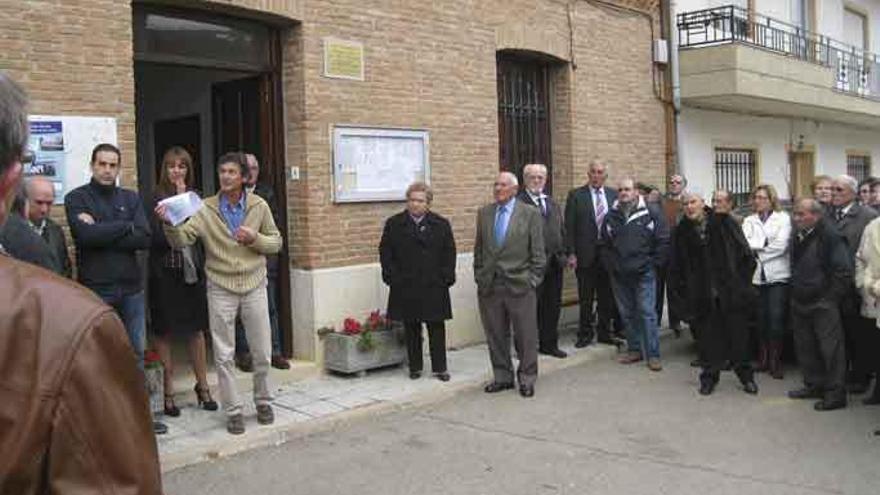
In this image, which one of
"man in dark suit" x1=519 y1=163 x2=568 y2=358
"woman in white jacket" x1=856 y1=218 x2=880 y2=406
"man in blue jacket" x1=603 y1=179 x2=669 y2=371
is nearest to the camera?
"woman in white jacket" x1=856 y1=218 x2=880 y2=406

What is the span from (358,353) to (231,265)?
209 centimetres

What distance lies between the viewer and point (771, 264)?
808 cm

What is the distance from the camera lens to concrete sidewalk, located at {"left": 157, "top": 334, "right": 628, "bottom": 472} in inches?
236

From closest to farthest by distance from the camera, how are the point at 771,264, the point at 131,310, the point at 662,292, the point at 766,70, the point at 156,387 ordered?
the point at 131,310, the point at 156,387, the point at 771,264, the point at 662,292, the point at 766,70

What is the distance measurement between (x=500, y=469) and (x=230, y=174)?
270 centimetres

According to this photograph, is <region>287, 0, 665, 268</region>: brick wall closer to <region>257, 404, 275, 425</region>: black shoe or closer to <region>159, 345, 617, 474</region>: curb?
<region>159, 345, 617, 474</region>: curb

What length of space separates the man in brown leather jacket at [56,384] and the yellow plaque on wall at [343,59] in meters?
6.87

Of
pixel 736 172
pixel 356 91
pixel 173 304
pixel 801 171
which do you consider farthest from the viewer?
pixel 801 171

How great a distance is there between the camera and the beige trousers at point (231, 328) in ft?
20.1

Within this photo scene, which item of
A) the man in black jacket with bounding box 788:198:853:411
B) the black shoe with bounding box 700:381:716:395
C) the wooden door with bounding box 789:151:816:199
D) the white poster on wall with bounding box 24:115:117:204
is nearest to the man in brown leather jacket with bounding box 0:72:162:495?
the white poster on wall with bounding box 24:115:117:204

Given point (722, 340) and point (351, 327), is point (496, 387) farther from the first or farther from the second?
point (722, 340)

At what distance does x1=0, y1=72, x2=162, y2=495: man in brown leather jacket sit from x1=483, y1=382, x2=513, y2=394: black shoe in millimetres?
6318

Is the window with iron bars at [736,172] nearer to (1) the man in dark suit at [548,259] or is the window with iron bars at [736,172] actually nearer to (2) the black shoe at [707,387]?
(1) the man in dark suit at [548,259]

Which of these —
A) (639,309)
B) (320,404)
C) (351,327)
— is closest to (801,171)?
(639,309)
